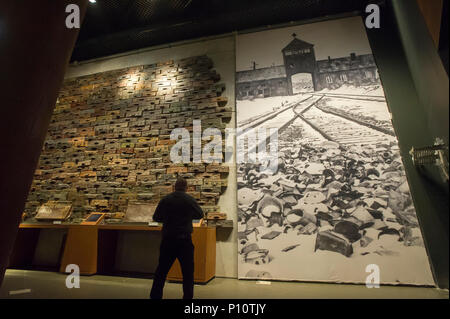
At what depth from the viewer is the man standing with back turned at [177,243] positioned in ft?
7.04

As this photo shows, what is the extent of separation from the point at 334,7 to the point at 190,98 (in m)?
3.17

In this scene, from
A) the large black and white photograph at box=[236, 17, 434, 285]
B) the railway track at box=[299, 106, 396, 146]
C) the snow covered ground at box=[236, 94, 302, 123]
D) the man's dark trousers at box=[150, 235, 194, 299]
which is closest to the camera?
the man's dark trousers at box=[150, 235, 194, 299]

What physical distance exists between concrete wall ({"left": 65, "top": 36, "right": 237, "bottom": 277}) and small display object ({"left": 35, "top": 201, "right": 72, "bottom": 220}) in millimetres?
1267

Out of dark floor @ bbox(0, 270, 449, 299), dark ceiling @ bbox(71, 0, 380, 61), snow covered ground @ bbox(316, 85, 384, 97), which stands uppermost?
dark ceiling @ bbox(71, 0, 380, 61)

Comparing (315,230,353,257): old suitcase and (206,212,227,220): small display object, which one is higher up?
(206,212,227,220): small display object

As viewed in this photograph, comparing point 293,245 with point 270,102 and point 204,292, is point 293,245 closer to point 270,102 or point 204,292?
point 204,292

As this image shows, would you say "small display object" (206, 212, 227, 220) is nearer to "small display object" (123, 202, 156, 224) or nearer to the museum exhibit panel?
the museum exhibit panel

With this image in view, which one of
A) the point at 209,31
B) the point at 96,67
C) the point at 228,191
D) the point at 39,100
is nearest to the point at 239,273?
the point at 228,191

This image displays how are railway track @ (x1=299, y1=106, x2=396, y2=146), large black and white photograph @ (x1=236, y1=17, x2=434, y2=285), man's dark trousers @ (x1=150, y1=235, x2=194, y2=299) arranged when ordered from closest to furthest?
1. man's dark trousers @ (x1=150, y1=235, x2=194, y2=299)
2. large black and white photograph @ (x1=236, y1=17, x2=434, y2=285)
3. railway track @ (x1=299, y1=106, x2=396, y2=146)

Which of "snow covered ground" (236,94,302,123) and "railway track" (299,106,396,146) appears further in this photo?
"snow covered ground" (236,94,302,123)

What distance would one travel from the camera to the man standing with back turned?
7.04ft

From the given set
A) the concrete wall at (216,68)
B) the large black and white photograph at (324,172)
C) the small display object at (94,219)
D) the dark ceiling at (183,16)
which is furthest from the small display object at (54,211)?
the dark ceiling at (183,16)

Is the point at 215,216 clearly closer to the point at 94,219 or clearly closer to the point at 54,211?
the point at 94,219

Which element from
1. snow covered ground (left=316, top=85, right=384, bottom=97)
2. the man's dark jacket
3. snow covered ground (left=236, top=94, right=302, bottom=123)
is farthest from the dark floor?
snow covered ground (left=316, top=85, right=384, bottom=97)
